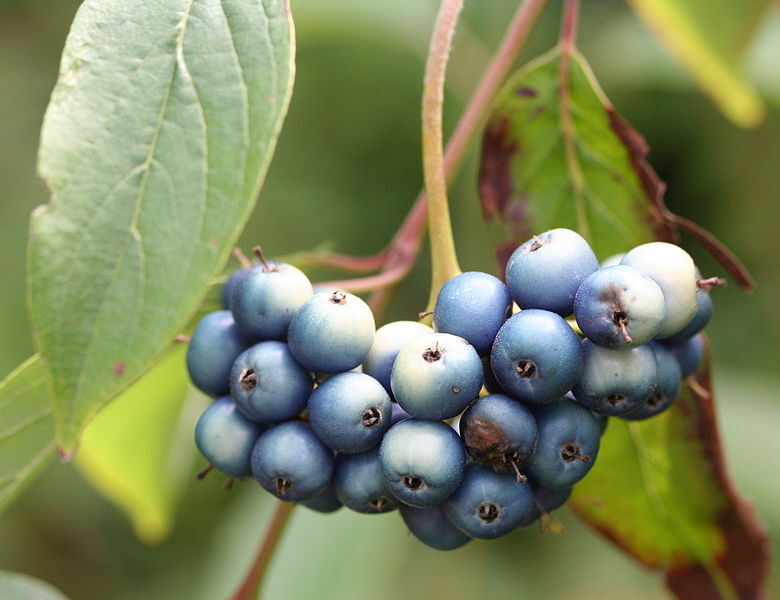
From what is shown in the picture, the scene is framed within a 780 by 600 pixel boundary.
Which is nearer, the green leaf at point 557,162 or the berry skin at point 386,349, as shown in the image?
the berry skin at point 386,349

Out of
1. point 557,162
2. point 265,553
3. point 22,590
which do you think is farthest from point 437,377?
point 22,590

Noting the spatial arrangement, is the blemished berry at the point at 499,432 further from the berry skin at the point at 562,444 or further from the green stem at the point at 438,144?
the green stem at the point at 438,144

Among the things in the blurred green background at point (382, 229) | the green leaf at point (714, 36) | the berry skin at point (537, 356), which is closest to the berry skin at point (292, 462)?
the berry skin at point (537, 356)

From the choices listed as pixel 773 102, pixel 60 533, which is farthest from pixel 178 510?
pixel 773 102

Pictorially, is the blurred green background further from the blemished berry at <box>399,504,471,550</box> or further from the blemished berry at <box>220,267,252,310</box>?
the blemished berry at <box>399,504,471,550</box>

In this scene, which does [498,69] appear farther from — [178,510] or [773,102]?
[178,510]

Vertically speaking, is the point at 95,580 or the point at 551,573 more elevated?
the point at 551,573
